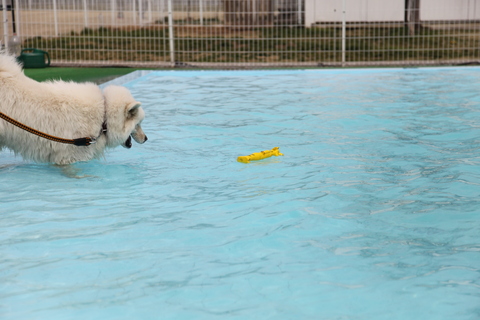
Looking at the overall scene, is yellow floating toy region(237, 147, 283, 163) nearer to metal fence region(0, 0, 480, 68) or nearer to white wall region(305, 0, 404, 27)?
metal fence region(0, 0, 480, 68)

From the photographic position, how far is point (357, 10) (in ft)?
53.1

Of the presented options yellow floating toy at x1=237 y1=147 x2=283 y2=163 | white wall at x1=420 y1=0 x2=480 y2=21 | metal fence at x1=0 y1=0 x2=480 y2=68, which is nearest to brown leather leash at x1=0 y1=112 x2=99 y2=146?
yellow floating toy at x1=237 y1=147 x2=283 y2=163

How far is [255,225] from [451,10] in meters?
12.2

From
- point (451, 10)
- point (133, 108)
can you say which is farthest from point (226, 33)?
point (133, 108)

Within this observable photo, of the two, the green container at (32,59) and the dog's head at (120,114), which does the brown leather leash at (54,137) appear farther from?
the green container at (32,59)

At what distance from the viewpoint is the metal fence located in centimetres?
1278

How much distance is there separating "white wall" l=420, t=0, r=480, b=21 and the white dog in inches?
425

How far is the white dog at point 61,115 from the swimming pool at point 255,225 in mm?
200

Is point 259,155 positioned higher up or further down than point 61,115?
further down

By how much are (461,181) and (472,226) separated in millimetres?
993

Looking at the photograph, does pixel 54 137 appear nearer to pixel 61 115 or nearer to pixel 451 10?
pixel 61 115

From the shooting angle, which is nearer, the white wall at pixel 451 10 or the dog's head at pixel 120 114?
the dog's head at pixel 120 114

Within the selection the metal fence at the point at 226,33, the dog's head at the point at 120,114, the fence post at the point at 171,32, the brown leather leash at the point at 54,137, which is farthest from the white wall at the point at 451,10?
the brown leather leash at the point at 54,137

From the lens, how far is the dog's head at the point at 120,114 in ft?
15.8
